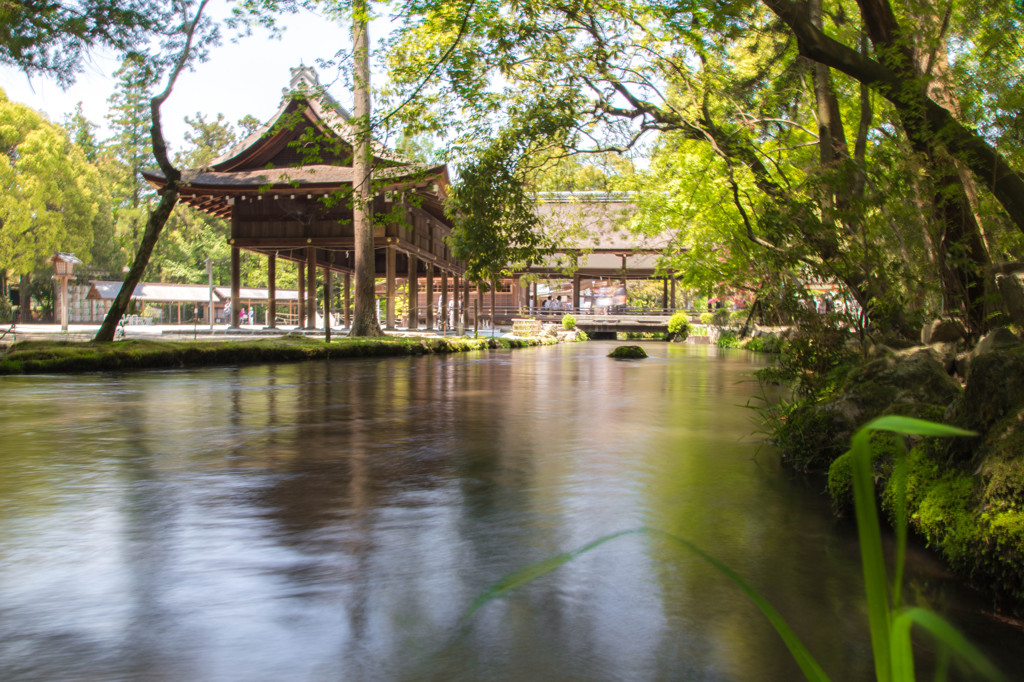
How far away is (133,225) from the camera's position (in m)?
49.9

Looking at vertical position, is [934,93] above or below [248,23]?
below

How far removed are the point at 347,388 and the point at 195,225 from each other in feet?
152

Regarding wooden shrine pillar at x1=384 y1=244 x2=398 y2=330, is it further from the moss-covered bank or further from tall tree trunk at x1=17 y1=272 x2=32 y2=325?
tall tree trunk at x1=17 y1=272 x2=32 y2=325

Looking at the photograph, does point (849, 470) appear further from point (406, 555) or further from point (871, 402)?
point (406, 555)

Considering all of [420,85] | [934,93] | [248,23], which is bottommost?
[934,93]

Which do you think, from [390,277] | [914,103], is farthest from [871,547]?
[390,277]

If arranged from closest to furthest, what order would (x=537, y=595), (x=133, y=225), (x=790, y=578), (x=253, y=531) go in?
1. (x=537, y=595)
2. (x=790, y=578)
3. (x=253, y=531)
4. (x=133, y=225)

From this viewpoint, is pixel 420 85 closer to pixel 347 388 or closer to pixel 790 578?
pixel 347 388

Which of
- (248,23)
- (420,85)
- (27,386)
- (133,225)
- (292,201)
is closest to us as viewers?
(420,85)

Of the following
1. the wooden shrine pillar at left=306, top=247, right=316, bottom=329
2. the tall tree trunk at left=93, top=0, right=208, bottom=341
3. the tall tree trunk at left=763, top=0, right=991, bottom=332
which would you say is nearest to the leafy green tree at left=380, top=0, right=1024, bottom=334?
the tall tree trunk at left=763, top=0, right=991, bottom=332

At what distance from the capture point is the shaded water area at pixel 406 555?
2857 mm

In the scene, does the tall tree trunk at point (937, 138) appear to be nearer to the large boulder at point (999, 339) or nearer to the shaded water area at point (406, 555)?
the large boulder at point (999, 339)

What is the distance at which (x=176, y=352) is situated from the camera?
15.3 metres

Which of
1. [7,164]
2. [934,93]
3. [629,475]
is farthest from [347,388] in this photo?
[7,164]
